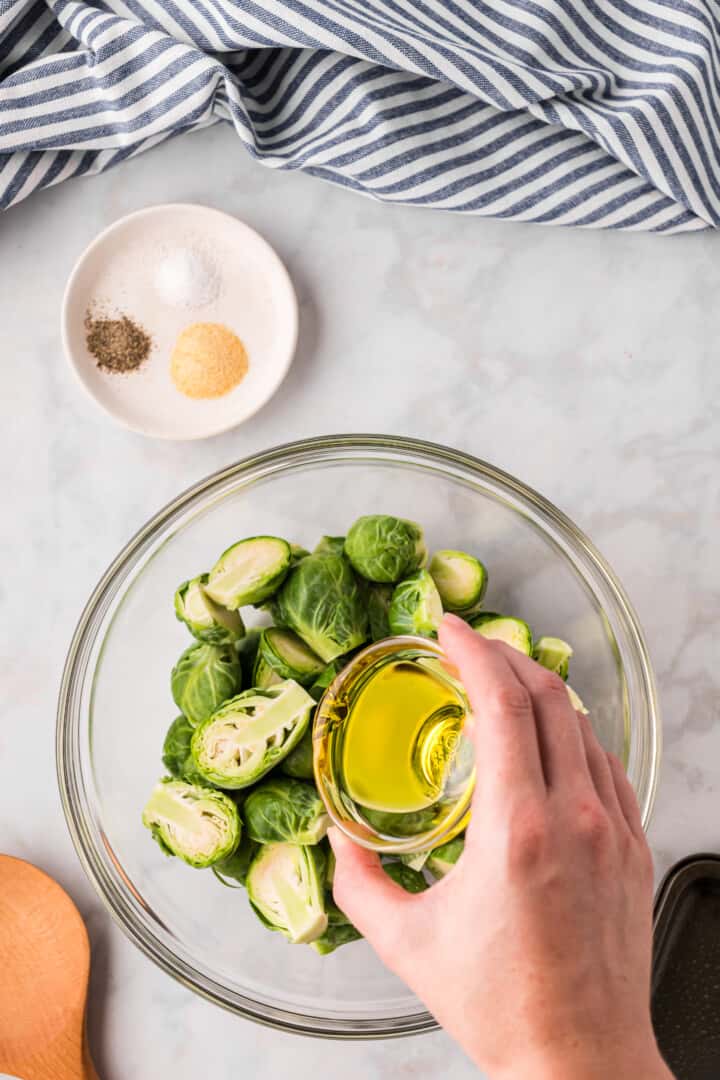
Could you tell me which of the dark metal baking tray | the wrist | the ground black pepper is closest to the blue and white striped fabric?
the ground black pepper

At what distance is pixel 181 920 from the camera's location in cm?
171

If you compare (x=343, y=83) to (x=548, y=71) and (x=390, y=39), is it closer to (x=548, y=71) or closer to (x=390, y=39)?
(x=390, y=39)

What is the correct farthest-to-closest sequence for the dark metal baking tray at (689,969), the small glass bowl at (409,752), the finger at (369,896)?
the dark metal baking tray at (689,969) → the small glass bowl at (409,752) → the finger at (369,896)

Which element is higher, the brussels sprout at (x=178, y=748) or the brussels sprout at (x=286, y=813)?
the brussels sprout at (x=178, y=748)

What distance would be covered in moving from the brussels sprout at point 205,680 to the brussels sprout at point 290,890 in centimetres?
26

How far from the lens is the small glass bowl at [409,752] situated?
1.40 metres

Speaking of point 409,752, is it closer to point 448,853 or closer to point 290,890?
point 448,853

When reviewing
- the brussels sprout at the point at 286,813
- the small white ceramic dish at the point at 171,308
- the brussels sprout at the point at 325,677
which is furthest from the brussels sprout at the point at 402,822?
the small white ceramic dish at the point at 171,308

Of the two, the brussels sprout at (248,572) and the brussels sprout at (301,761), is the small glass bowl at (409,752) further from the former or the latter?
the brussels sprout at (248,572)

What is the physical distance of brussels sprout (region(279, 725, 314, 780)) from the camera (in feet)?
5.11

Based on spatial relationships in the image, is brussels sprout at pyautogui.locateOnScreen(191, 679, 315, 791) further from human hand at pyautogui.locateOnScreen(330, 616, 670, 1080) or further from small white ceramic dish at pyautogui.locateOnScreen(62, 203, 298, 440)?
small white ceramic dish at pyautogui.locateOnScreen(62, 203, 298, 440)

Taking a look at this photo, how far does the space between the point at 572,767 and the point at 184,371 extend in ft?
3.48

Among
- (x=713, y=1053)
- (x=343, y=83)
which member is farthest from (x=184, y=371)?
(x=713, y=1053)

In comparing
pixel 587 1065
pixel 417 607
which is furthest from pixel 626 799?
pixel 417 607
